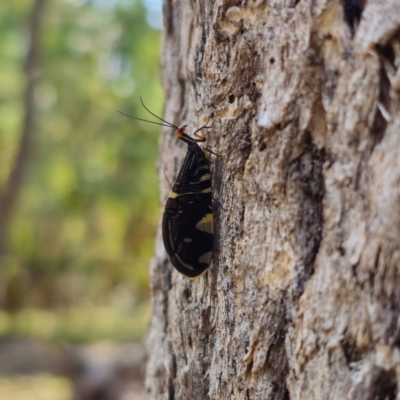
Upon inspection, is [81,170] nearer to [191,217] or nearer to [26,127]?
[26,127]

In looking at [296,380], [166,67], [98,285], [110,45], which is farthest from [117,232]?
[296,380]

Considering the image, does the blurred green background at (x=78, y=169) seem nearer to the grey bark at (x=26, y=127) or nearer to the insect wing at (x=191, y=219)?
the grey bark at (x=26, y=127)

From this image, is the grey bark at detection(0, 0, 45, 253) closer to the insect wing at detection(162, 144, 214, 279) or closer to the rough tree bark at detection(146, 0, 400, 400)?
the insect wing at detection(162, 144, 214, 279)

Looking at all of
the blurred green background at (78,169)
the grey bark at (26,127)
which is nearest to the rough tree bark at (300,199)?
the blurred green background at (78,169)

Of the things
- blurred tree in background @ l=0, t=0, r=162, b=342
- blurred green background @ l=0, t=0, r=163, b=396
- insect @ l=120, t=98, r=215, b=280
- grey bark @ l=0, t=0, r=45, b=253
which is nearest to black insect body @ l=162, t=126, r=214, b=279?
insect @ l=120, t=98, r=215, b=280

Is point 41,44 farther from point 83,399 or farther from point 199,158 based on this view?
point 199,158

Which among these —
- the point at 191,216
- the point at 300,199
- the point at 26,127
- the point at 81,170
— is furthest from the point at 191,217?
the point at 81,170
